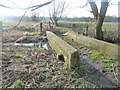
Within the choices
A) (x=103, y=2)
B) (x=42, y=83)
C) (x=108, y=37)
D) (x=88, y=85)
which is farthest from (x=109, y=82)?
(x=108, y=37)

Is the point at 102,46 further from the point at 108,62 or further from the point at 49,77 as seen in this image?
the point at 49,77

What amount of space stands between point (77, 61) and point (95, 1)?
6.24 meters

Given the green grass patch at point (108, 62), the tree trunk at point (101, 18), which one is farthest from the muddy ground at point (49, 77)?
the tree trunk at point (101, 18)

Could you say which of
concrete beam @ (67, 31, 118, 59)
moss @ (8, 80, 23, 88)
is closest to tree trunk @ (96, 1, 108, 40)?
concrete beam @ (67, 31, 118, 59)

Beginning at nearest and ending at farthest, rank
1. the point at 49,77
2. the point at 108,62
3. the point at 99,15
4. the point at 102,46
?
the point at 49,77, the point at 108,62, the point at 102,46, the point at 99,15

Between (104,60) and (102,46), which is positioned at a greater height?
(102,46)

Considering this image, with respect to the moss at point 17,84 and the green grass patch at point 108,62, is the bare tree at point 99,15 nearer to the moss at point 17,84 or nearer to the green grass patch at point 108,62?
the green grass patch at point 108,62

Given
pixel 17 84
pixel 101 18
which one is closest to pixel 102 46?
pixel 17 84

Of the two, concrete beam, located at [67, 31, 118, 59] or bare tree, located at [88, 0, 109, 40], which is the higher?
bare tree, located at [88, 0, 109, 40]

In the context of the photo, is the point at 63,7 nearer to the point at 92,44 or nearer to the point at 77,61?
the point at 92,44

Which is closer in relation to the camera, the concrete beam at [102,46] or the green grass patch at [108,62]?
the green grass patch at [108,62]

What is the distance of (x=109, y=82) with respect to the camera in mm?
4375

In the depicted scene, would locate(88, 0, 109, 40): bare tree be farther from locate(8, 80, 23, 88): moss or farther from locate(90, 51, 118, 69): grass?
locate(8, 80, 23, 88): moss

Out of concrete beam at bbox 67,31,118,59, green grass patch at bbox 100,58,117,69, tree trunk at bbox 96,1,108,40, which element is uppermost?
tree trunk at bbox 96,1,108,40
